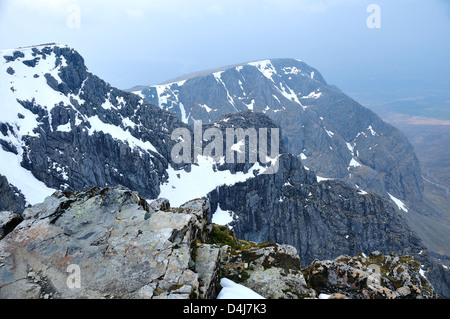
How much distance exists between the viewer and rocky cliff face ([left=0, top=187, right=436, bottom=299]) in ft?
39.2

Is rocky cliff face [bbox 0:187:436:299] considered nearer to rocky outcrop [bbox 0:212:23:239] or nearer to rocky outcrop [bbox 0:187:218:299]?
rocky outcrop [bbox 0:187:218:299]

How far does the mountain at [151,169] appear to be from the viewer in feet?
398

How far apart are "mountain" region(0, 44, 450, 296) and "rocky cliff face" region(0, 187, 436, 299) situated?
11620 cm

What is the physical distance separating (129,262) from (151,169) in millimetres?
142523

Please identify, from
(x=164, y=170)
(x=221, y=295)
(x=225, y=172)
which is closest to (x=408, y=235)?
(x=225, y=172)

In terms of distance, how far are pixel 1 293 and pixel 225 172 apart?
162 metres

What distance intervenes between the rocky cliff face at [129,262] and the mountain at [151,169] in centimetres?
11620

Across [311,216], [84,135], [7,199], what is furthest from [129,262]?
[311,216]

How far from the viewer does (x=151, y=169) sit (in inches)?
5896

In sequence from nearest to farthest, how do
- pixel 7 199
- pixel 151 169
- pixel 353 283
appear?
pixel 353 283
pixel 7 199
pixel 151 169

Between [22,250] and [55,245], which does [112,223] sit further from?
[22,250]

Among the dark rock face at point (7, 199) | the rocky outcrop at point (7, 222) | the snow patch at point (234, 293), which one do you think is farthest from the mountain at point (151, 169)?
the snow patch at point (234, 293)

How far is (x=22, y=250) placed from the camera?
1352 centimetres

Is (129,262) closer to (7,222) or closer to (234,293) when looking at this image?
(234,293)
